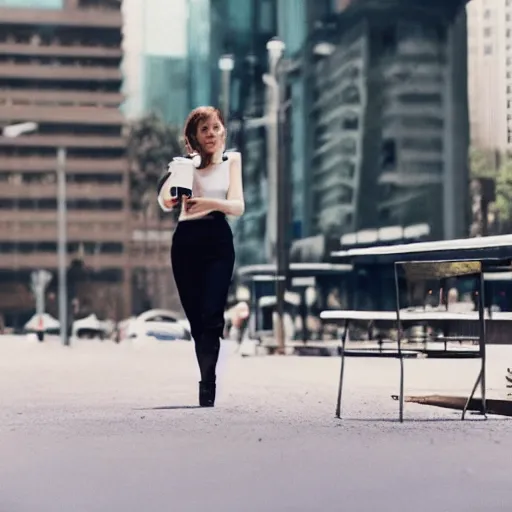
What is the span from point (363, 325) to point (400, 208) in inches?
355

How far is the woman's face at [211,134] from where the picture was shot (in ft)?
26.9

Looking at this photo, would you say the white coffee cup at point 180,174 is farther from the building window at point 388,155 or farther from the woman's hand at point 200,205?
the building window at point 388,155

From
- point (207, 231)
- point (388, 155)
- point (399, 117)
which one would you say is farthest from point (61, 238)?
point (207, 231)

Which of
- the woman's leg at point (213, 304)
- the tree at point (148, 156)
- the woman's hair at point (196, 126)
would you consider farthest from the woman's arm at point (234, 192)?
the tree at point (148, 156)

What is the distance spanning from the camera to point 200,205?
27.1 feet

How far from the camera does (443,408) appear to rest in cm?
944

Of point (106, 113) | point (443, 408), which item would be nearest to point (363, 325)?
point (443, 408)

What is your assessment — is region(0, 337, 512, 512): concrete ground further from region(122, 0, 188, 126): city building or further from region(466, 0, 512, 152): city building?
region(122, 0, 188, 126): city building

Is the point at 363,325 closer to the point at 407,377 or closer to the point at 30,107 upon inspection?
the point at 407,377

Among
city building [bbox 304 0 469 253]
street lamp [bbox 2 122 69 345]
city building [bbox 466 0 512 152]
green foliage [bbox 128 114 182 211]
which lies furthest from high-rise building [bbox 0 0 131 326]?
city building [bbox 466 0 512 152]

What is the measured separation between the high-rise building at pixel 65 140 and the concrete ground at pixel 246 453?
7340 cm

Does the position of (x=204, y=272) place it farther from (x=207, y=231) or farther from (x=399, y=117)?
(x=399, y=117)

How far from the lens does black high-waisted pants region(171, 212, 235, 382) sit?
8.44 m

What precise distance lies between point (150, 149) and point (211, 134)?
211 ft
